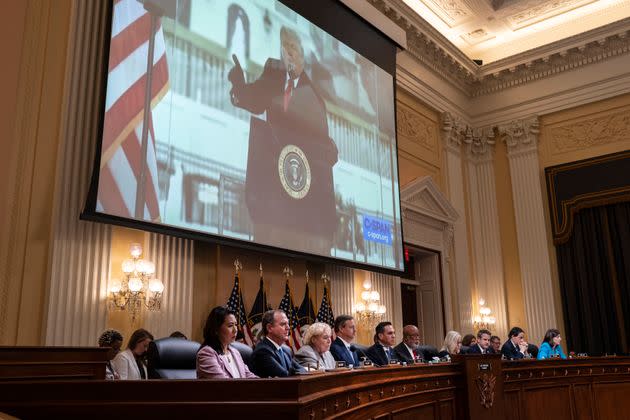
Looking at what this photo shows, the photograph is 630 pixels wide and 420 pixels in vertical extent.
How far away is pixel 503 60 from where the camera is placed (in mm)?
12008

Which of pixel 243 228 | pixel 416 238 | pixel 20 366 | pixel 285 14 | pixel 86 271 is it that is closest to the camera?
pixel 20 366

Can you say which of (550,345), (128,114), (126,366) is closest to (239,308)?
(126,366)

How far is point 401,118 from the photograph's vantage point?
421 inches

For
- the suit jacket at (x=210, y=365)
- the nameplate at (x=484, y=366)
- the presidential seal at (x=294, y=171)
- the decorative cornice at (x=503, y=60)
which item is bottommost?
the nameplate at (x=484, y=366)

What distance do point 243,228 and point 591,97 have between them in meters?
8.14

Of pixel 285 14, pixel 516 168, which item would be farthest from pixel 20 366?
pixel 516 168

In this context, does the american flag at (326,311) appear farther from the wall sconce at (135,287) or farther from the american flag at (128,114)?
the american flag at (128,114)

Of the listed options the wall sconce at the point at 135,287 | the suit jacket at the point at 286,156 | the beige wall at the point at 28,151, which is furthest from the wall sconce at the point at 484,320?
the beige wall at the point at 28,151

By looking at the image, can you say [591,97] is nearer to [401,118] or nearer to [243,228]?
→ [401,118]

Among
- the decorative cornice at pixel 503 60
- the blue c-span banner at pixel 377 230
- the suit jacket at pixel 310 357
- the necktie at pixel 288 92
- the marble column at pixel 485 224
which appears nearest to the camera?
the suit jacket at pixel 310 357

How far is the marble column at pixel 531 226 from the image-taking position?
36.5ft

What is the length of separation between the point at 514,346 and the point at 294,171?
11.5ft

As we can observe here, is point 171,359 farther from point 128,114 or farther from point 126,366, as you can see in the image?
point 128,114

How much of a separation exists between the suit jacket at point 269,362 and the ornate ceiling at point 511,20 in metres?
8.57
